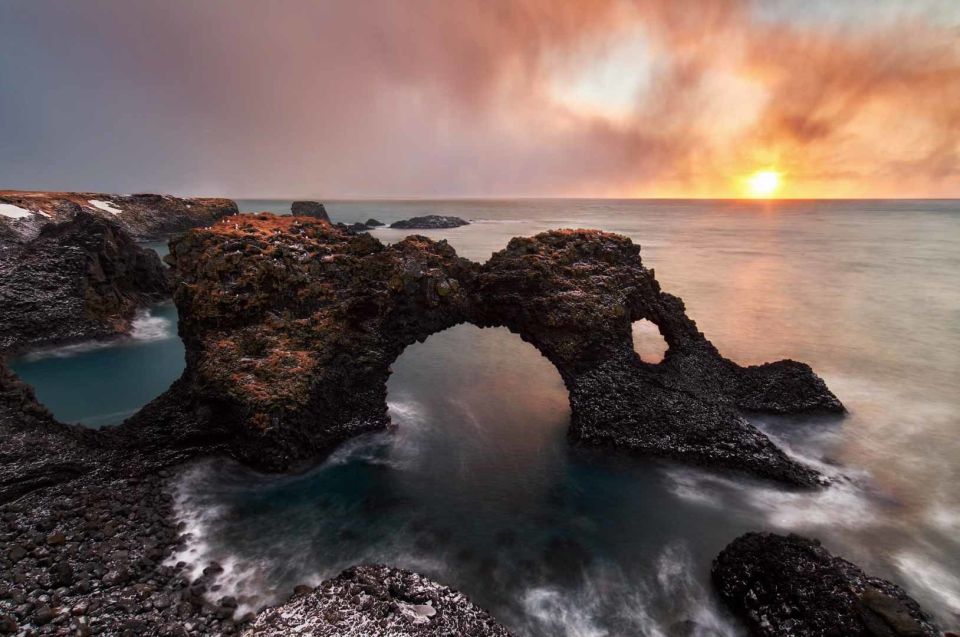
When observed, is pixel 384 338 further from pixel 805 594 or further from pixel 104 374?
pixel 104 374

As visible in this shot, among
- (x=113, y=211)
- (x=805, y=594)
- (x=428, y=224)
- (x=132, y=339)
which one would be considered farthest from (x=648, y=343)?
(x=428, y=224)

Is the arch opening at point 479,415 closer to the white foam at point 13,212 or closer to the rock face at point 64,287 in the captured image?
the rock face at point 64,287

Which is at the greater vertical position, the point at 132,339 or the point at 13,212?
the point at 13,212

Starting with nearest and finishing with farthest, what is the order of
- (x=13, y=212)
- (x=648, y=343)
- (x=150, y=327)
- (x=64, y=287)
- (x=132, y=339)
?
(x=64, y=287)
(x=132, y=339)
(x=648, y=343)
(x=150, y=327)
(x=13, y=212)

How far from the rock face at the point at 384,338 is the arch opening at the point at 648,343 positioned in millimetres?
9209

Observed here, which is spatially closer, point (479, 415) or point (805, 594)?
point (805, 594)

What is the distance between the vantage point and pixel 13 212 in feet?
151

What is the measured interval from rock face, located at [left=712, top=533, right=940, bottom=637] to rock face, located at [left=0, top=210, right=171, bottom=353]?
124 feet

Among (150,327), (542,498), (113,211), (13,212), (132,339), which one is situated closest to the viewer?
(542,498)

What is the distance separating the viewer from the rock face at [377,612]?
34.3 feet

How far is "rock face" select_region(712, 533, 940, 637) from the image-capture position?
1091 cm

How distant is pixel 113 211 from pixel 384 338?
258 feet

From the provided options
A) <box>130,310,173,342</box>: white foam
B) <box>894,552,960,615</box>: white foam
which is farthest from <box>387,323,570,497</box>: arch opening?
<box>130,310,173,342</box>: white foam

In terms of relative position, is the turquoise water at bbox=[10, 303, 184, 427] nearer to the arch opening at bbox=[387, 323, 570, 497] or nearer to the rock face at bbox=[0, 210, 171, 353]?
the rock face at bbox=[0, 210, 171, 353]
